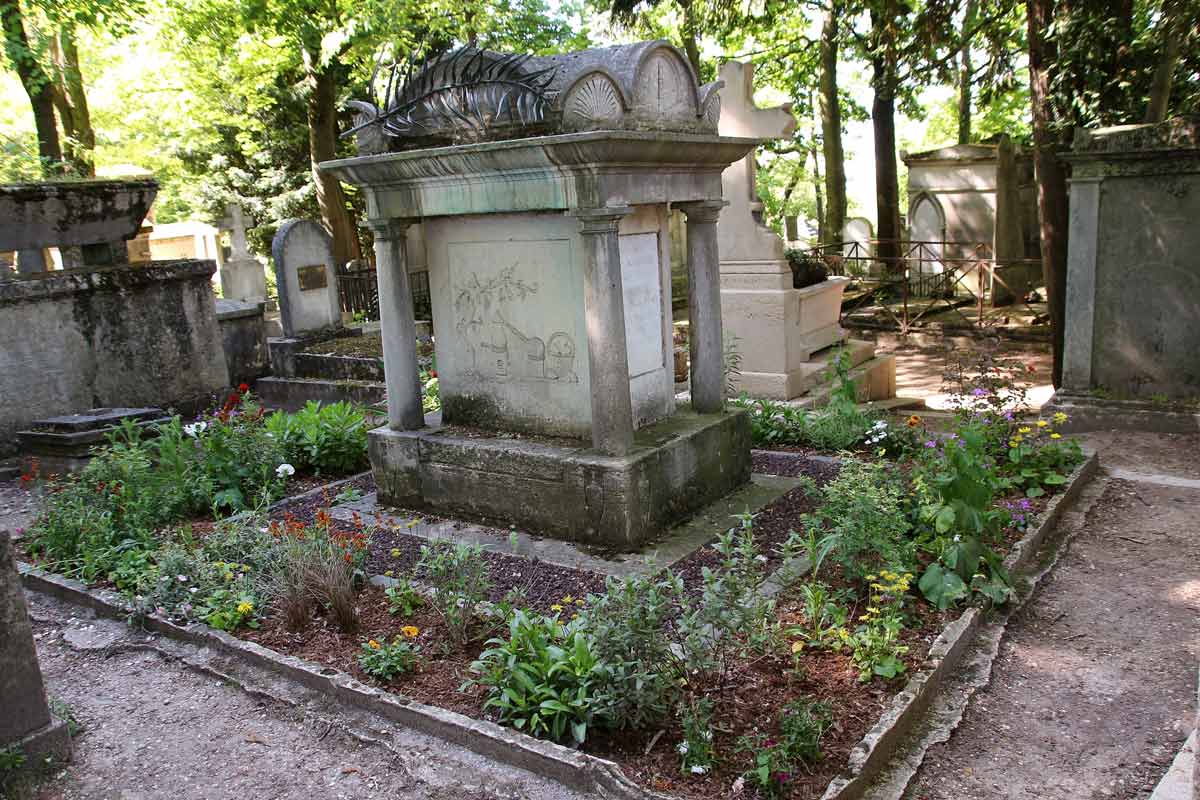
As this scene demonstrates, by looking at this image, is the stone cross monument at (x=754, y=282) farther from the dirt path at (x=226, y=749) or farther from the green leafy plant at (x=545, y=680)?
the dirt path at (x=226, y=749)

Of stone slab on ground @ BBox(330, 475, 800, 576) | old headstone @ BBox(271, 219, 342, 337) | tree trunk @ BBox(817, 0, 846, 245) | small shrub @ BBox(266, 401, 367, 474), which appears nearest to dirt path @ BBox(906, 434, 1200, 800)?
stone slab on ground @ BBox(330, 475, 800, 576)

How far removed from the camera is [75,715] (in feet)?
13.0

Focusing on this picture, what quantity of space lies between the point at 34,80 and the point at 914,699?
1376 cm

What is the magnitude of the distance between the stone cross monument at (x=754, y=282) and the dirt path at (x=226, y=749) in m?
6.25

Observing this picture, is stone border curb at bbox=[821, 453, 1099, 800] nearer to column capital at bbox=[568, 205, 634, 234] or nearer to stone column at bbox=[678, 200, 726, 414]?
stone column at bbox=[678, 200, 726, 414]

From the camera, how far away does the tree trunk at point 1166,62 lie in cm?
895

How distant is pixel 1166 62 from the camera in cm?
926

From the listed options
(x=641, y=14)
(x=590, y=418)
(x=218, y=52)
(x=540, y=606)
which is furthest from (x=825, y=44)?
(x=540, y=606)

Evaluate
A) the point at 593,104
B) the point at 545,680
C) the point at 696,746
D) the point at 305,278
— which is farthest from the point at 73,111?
the point at 696,746

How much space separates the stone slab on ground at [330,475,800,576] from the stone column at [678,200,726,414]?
0.68m

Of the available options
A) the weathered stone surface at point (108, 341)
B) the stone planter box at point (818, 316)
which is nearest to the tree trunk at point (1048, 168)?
the stone planter box at point (818, 316)

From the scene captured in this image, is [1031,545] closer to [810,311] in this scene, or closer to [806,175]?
[810,311]

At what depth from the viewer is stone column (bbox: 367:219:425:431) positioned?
6035 mm

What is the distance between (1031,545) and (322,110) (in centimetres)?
1658
